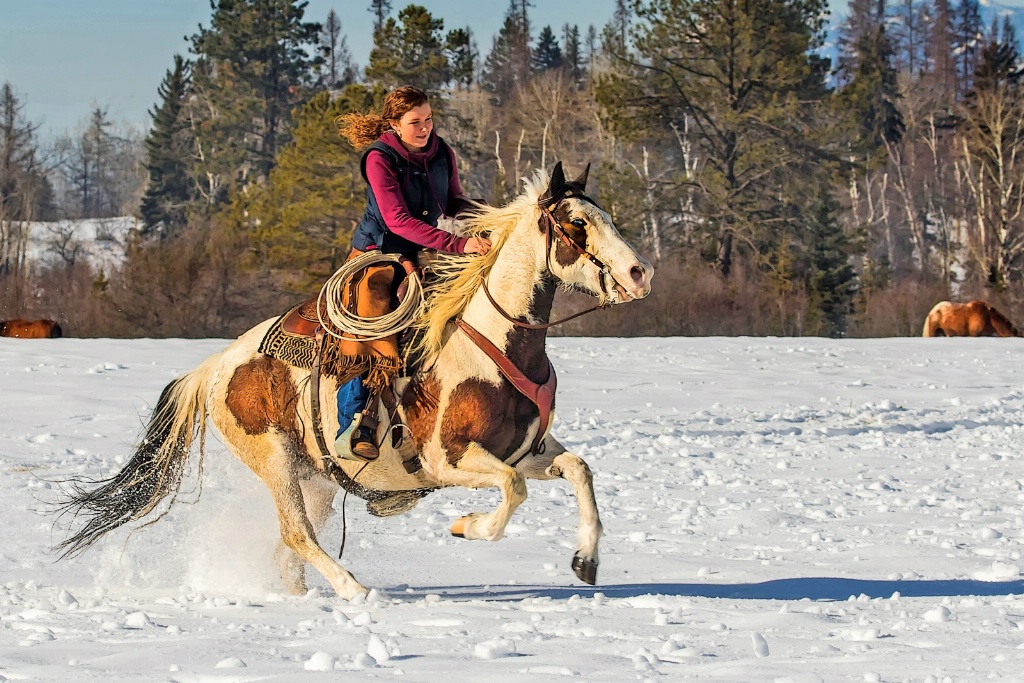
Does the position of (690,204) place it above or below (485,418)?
above

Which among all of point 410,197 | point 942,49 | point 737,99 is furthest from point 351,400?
point 942,49

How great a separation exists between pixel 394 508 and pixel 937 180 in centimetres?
5217

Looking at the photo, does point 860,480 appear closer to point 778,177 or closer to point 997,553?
point 997,553

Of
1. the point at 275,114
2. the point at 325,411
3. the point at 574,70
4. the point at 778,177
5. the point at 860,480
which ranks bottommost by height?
the point at 860,480

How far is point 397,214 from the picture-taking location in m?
5.86

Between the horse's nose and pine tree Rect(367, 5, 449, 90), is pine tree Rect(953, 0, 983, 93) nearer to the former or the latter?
pine tree Rect(367, 5, 449, 90)

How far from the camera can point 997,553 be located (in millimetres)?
7113

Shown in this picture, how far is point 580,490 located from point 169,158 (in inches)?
2360

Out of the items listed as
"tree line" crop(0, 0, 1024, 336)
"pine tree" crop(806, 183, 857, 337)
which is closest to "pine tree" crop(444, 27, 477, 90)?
"tree line" crop(0, 0, 1024, 336)

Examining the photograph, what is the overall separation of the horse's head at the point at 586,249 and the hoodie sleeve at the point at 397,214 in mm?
547

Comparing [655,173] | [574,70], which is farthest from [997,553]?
[574,70]

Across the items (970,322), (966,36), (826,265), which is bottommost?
(970,322)

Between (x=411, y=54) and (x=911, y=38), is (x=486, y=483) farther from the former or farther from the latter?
(x=911, y=38)

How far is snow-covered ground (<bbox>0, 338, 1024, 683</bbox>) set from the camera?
4.28 m
